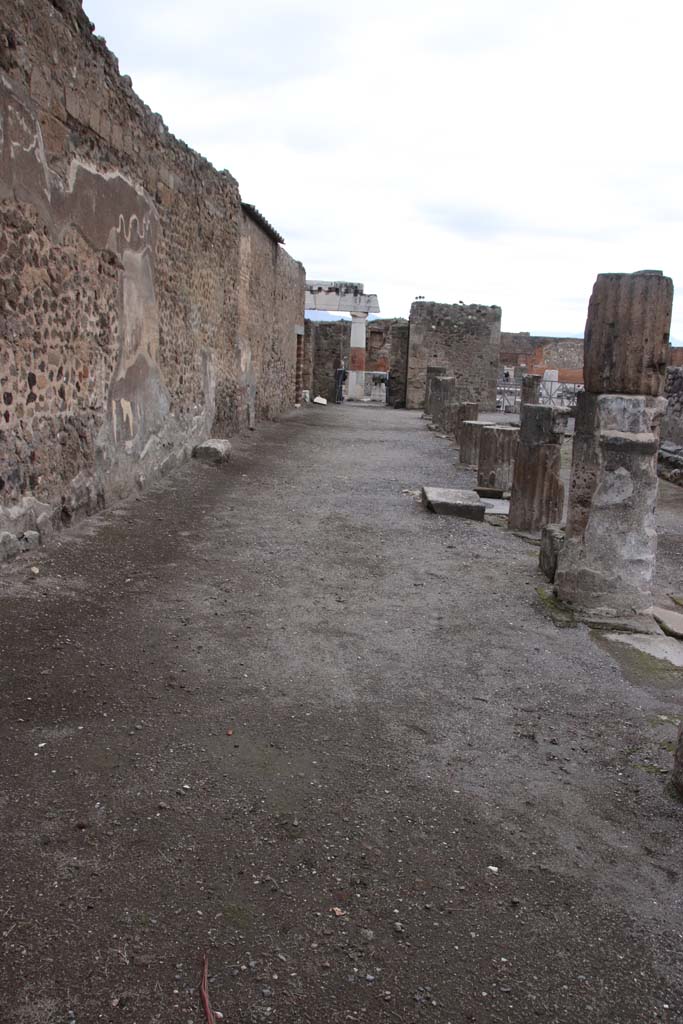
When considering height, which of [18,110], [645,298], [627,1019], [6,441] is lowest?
[627,1019]

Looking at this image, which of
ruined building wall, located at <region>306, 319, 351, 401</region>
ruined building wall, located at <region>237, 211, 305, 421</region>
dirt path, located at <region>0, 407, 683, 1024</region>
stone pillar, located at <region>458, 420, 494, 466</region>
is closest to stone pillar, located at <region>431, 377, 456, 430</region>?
ruined building wall, located at <region>237, 211, 305, 421</region>

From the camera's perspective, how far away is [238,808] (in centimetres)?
263

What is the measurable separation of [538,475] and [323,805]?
17.1ft

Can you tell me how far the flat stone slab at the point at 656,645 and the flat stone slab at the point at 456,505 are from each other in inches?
126

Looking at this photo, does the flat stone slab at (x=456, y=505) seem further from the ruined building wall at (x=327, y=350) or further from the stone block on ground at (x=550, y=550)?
the ruined building wall at (x=327, y=350)

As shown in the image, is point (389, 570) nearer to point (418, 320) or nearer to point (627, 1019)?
point (627, 1019)

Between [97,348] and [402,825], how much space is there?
4.93m

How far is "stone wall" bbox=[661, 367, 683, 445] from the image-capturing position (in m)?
12.9

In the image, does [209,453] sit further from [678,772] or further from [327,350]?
[327,350]

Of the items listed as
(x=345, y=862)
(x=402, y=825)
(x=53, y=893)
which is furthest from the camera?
(x=402, y=825)

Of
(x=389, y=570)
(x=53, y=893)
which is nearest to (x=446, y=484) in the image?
(x=389, y=570)

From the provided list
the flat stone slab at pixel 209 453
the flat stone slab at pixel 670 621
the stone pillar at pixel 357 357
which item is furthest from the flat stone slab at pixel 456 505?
the stone pillar at pixel 357 357

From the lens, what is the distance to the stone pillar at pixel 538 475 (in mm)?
7281

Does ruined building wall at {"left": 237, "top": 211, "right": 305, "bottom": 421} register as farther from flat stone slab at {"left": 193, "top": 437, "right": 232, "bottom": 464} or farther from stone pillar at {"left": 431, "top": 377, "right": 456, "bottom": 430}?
stone pillar at {"left": 431, "top": 377, "right": 456, "bottom": 430}
